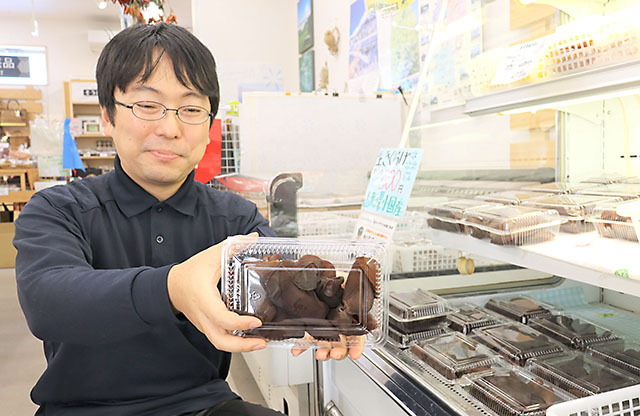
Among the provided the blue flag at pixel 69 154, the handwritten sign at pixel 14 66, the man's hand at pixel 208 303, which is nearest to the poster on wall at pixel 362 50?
the blue flag at pixel 69 154

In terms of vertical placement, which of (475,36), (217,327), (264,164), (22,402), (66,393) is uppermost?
(475,36)

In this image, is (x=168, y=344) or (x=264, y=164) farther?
(x=264, y=164)

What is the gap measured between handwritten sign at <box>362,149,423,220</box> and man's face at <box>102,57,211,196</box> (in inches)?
20.5

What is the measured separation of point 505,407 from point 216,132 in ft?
6.06

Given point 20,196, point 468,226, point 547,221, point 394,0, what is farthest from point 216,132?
point 20,196

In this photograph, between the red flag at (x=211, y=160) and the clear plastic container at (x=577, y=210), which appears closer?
the clear plastic container at (x=577, y=210)

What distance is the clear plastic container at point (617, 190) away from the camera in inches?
45.7

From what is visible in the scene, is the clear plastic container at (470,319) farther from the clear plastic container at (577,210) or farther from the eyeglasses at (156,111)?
the eyeglasses at (156,111)

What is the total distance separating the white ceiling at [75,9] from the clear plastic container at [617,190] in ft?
26.4

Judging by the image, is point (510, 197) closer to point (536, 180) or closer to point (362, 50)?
point (536, 180)

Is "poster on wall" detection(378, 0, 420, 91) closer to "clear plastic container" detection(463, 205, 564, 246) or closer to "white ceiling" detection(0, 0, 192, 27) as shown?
"clear plastic container" detection(463, 205, 564, 246)

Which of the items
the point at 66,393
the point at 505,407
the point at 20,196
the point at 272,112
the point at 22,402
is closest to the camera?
the point at 505,407

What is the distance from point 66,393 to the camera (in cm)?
110

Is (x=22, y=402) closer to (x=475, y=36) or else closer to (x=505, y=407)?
(x=505, y=407)
